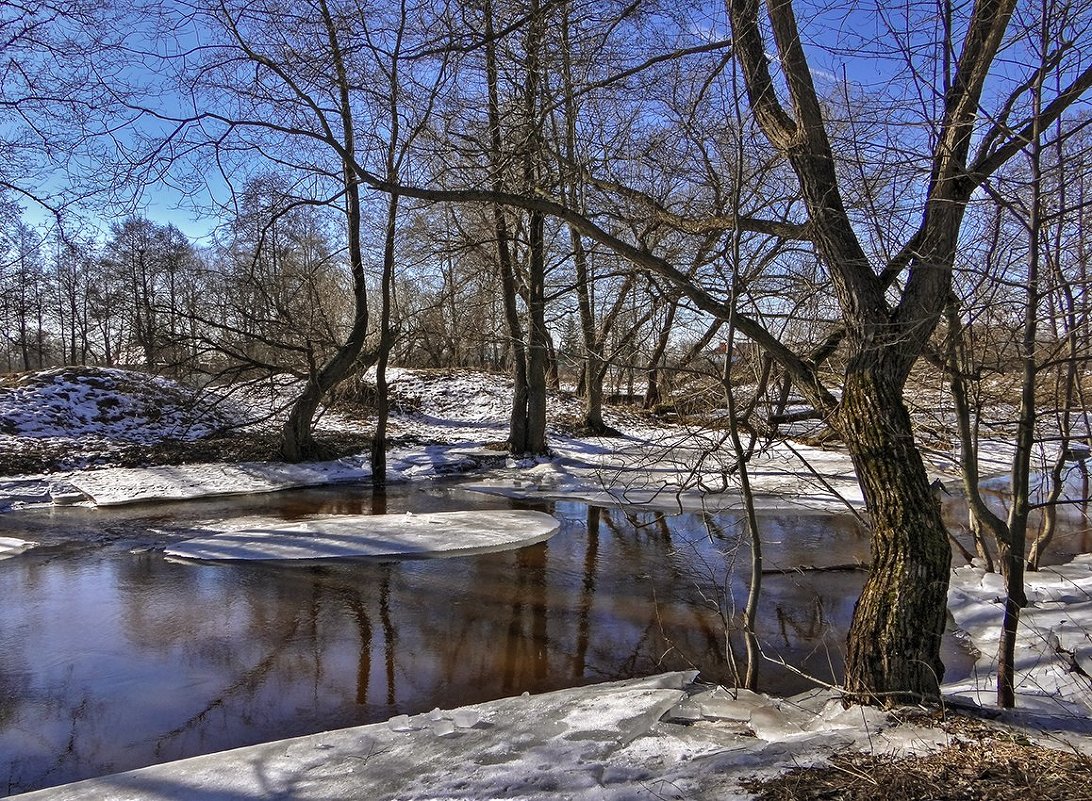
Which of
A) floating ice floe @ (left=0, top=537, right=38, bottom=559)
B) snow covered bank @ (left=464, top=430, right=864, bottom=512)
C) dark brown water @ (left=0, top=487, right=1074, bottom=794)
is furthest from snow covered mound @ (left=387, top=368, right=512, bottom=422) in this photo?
Answer: floating ice floe @ (left=0, top=537, right=38, bottom=559)

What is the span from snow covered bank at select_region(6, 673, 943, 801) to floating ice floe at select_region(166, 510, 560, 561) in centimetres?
515

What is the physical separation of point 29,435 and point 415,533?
12.2m

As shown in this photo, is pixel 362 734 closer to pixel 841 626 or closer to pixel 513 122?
pixel 841 626

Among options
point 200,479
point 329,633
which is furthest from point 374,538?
point 200,479

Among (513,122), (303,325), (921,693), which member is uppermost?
(513,122)

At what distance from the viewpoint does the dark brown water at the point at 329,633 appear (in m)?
5.22

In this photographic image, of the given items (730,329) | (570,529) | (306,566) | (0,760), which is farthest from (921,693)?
(570,529)

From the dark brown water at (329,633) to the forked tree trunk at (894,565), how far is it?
1076 millimetres

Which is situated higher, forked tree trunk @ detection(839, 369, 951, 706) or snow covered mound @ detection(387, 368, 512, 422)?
snow covered mound @ detection(387, 368, 512, 422)

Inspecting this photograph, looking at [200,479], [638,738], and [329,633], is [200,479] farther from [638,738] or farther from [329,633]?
[638,738]

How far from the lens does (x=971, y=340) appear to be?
480 cm

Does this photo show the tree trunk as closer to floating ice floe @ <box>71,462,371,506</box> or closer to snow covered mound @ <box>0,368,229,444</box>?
floating ice floe @ <box>71,462,371,506</box>

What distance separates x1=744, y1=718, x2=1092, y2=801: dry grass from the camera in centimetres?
300

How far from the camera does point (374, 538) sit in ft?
34.6
